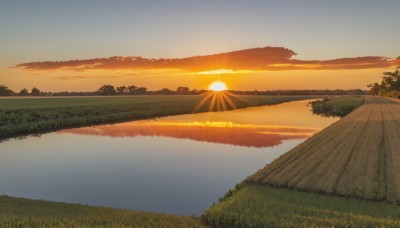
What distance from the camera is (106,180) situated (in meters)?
18.0

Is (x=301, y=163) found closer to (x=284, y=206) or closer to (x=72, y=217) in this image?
(x=284, y=206)

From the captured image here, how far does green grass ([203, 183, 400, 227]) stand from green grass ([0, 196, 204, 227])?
1.13m

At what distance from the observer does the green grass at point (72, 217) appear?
9.70 m

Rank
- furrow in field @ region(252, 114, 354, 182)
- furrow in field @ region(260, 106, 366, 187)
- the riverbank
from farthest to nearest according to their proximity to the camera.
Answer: furrow in field @ region(252, 114, 354, 182), furrow in field @ region(260, 106, 366, 187), the riverbank

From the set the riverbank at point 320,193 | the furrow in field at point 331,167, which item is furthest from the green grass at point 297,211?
the furrow in field at point 331,167

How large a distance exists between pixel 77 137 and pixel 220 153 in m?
15.8

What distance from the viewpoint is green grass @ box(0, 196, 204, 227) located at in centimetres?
970

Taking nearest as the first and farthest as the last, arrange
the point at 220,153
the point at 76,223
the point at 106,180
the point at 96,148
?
the point at 76,223 < the point at 106,180 < the point at 220,153 < the point at 96,148

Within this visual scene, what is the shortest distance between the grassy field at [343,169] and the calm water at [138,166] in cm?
229

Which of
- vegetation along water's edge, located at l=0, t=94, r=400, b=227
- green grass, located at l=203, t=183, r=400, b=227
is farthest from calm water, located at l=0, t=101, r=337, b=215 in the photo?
green grass, located at l=203, t=183, r=400, b=227

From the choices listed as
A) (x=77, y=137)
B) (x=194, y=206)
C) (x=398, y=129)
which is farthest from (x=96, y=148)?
(x=398, y=129)

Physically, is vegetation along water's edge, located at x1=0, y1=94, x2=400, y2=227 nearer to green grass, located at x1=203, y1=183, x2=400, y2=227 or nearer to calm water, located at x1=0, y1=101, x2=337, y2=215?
green grass, located at x1=203, y1=183, x2=400, y2=227

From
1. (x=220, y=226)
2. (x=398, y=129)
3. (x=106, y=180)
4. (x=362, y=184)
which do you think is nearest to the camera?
(x=220, y=226)

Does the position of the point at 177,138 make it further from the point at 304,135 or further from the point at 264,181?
the point at 264,181
